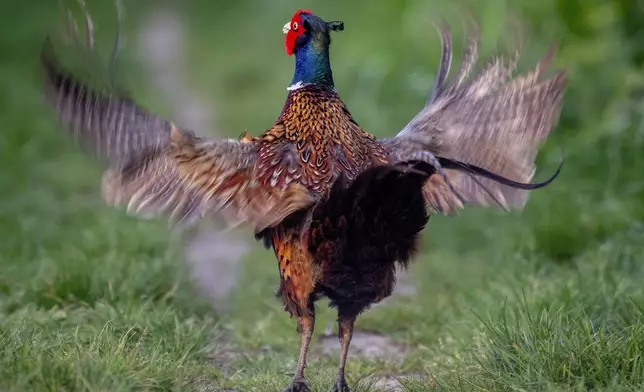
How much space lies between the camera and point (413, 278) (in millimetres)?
6098

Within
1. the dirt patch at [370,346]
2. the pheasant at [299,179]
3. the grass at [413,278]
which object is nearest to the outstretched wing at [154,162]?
the pheasant at [299,179]

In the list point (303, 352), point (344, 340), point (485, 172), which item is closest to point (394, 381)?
point (344, 340)

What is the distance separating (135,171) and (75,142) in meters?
0.28

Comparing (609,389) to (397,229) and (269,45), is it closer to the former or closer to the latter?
(397,229)

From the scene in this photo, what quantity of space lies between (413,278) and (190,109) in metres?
4.75

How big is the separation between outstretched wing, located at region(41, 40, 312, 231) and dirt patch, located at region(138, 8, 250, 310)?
23cm

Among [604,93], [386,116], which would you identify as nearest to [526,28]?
[604,93]

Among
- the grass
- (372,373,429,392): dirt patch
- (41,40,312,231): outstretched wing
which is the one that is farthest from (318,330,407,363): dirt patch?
(41,40,312,231): outstretched wing

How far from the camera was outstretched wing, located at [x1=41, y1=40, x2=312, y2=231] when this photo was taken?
12.2ft

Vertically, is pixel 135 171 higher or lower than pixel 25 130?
lower

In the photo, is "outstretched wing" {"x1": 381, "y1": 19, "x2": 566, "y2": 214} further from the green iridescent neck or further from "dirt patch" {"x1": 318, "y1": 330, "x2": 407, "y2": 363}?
"dirt patch" {"x1": 318, "y1": 330, "x2": 407, "y2": 363}

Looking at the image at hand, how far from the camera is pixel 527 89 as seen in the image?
4254 millimetres

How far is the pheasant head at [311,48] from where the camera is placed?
402cm

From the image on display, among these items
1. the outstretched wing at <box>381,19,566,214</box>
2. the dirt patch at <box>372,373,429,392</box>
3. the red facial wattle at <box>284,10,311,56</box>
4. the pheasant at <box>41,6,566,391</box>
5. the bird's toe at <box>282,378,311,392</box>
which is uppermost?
the red facial wattle at <box>284,10,311,56</box>
